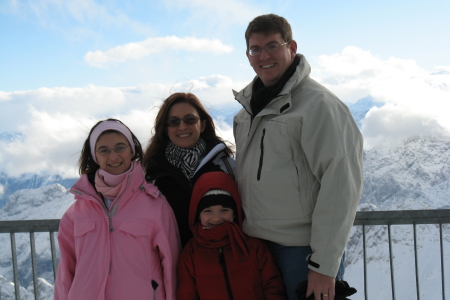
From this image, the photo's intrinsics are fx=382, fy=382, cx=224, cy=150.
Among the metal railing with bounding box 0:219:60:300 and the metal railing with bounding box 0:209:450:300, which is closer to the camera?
the metal railing with bounding box 0:209:450:300

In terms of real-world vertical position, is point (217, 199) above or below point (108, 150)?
below

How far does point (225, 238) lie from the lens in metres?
2.83

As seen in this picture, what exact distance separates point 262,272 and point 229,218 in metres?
0.46

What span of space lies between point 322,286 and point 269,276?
441mm

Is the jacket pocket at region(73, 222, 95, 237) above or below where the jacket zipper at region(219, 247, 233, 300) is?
above

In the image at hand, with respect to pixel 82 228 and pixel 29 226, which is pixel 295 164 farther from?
pixel 29 226

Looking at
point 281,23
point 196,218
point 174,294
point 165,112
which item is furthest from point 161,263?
point 281,23

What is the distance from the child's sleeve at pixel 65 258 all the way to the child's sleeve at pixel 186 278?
2.73 feet

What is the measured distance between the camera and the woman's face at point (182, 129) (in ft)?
11.0

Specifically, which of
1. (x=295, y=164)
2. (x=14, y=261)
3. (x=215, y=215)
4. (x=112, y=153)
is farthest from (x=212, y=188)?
(x=14, y=261)

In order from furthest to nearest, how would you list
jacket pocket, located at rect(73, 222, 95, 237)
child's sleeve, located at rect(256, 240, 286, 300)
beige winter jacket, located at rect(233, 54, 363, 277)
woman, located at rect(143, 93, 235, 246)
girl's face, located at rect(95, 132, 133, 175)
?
woman, located at rect(143, 93, 235, 246) < girl's face, located at rect(95, 132, 133, 175) < jacket pocket, located at rect(73, 222, 95, 237) < child's sleeve, located at rect(256, 240, 286, 300) < beige winter jacket, located at rect(233, 54, 363, 277)

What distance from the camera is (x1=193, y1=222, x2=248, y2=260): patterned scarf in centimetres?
274

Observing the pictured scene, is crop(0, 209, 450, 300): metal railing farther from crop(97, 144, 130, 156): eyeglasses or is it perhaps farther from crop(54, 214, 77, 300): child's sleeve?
crop(97, 144, 130, 156): eyeglasses

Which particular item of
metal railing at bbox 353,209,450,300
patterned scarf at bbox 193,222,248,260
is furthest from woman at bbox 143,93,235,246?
metal railing at bbox 353,209,450,300
